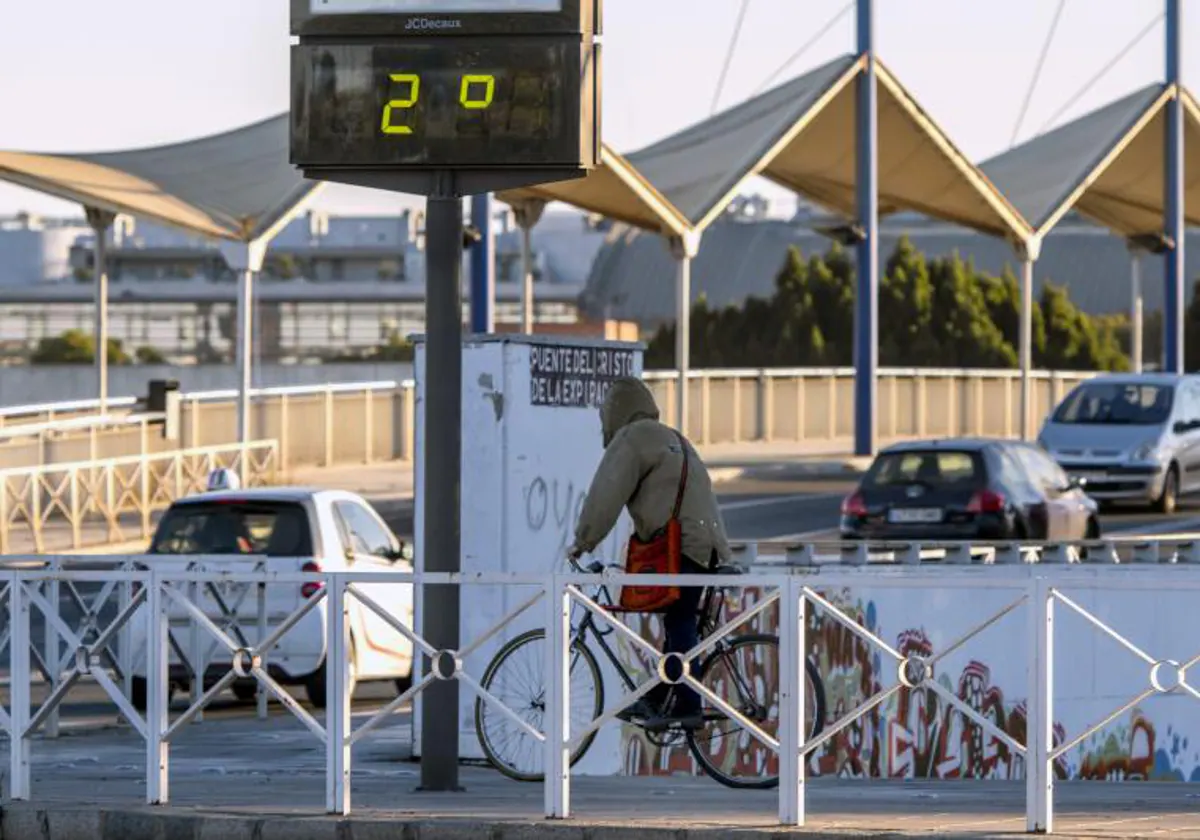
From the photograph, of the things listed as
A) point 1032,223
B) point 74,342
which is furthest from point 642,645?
point 74,342

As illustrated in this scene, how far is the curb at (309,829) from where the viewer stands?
10.0 metres

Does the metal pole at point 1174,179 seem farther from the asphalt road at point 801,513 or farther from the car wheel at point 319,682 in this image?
the car wheel at point 319,682

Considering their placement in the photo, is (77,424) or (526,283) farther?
(526,283)

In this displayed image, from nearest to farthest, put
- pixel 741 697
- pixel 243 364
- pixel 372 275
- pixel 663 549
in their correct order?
pixel 741 697, pixel 663 549, pixel 243 364, pixel 372 275

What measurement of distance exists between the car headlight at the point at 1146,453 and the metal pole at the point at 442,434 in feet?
72.2

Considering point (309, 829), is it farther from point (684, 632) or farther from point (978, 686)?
point (978, 686)

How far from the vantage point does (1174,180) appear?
51.7 meters

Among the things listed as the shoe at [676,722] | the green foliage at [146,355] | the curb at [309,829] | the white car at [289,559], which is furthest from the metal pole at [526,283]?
the green foliage at [146,355]

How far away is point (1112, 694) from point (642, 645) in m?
7.31

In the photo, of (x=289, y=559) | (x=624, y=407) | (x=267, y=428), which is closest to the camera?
(x=624, y=407)

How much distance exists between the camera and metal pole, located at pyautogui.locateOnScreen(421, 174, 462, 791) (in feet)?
37.6

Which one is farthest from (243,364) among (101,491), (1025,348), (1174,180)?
(1174,180)

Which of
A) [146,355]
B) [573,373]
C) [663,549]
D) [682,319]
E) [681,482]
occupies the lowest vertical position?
[663,549]

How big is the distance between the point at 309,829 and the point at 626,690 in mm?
2272
